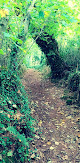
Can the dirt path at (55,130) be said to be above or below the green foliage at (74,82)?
below

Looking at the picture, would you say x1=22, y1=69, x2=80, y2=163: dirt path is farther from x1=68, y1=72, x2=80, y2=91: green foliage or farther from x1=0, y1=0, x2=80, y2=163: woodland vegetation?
x1=68, y1=72, x2=80, y2=91: green foliage

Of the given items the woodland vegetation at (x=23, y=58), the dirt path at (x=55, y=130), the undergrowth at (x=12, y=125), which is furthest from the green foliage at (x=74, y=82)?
the undergrowth at (x=12, y=125)

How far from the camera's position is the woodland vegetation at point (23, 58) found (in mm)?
3465

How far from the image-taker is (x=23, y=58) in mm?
6672

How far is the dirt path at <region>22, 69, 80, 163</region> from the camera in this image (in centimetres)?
411

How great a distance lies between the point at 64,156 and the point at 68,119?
2.12 meters

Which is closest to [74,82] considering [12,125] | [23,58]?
[23,58]

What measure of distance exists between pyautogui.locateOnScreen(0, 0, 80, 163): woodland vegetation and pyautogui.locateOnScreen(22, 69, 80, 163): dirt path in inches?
16.4

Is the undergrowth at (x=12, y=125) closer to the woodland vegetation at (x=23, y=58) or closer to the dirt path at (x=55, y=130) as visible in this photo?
the woodland vegetation at (x=23, y=58)

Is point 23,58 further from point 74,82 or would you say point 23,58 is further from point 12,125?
point 12,125

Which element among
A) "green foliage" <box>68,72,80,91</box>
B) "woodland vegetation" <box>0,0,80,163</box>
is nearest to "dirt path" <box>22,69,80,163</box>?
"woodland vegetation" <box>0,0,80,163</box>

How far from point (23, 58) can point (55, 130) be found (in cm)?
324

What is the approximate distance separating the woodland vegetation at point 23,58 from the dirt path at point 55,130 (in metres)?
0.42

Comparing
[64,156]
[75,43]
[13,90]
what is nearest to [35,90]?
[75,43]
